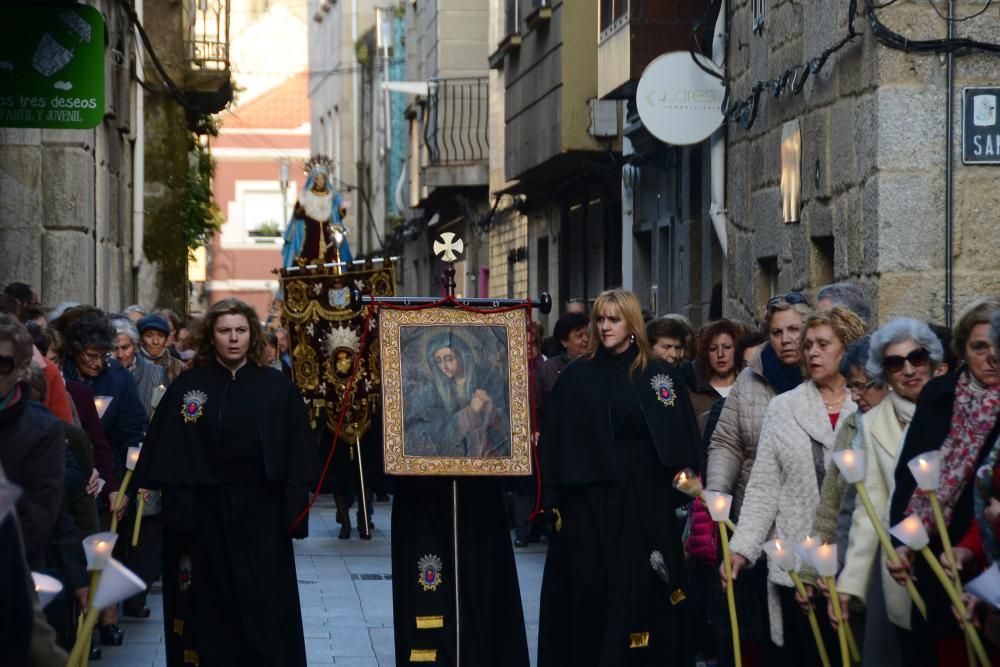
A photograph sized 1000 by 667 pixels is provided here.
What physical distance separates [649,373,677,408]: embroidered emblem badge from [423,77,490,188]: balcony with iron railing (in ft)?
81.4

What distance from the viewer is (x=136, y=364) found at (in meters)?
13.3

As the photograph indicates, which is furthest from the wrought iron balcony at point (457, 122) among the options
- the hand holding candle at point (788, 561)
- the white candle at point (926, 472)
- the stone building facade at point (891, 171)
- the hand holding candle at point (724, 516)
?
the white candle at point (926, 472)

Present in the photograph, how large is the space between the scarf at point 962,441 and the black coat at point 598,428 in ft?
9.70

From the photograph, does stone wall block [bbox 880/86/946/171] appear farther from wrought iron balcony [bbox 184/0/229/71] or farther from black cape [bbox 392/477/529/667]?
wrought iron balcony [bbox 184/0/229/71]

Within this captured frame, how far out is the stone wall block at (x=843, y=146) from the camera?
1270cm

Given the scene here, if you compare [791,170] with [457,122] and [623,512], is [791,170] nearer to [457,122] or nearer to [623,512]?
[623,512]

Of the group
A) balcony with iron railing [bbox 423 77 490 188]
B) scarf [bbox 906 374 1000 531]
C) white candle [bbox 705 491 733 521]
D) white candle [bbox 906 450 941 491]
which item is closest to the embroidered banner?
white candle [bbox 705 491 733 521]

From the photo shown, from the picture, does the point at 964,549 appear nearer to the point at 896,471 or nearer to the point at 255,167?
the point at 896,471

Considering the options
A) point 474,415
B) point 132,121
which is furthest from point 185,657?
point 132,121

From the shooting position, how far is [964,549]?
646 centimetres

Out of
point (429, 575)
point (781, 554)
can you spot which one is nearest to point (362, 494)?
point (429, 575)

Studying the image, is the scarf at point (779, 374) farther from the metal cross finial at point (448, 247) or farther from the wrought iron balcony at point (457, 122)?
the wrought iron balcony at point (457, 122)

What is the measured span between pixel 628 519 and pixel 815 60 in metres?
5.00

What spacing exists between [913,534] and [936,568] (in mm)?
170
